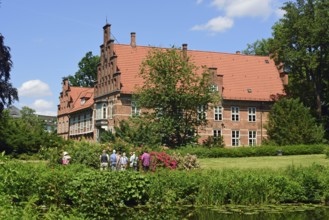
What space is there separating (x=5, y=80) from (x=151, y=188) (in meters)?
22.8

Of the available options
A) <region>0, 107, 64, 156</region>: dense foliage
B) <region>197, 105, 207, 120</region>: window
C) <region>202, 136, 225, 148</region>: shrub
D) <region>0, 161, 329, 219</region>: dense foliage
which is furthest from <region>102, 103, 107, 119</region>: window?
<region>0, 161, 329, 219</region>: dense foliage

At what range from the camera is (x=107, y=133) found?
31.4 meters

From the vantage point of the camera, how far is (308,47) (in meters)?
44.7

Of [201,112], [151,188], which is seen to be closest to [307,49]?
[201,112]

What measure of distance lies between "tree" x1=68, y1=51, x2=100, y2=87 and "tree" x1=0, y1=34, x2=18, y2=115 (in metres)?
40.9

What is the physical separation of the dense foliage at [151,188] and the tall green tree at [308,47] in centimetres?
2653

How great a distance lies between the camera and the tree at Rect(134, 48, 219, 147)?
37719 mm

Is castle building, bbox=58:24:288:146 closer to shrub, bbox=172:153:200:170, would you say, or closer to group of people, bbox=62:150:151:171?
shrub, bbox=172:153:200:170

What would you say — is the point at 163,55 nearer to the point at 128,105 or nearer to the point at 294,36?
the point at 128,105

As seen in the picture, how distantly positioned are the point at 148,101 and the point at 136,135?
21.1 feet

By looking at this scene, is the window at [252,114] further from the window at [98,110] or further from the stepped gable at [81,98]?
the stepped gable at [81,98]

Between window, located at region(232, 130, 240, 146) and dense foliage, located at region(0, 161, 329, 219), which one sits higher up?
window, located at region(232, 130, 240, 146)

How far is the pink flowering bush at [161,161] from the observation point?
23.9 m

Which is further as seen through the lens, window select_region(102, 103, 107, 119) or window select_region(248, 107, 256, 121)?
window select_region(248, 107, 256, 121)
